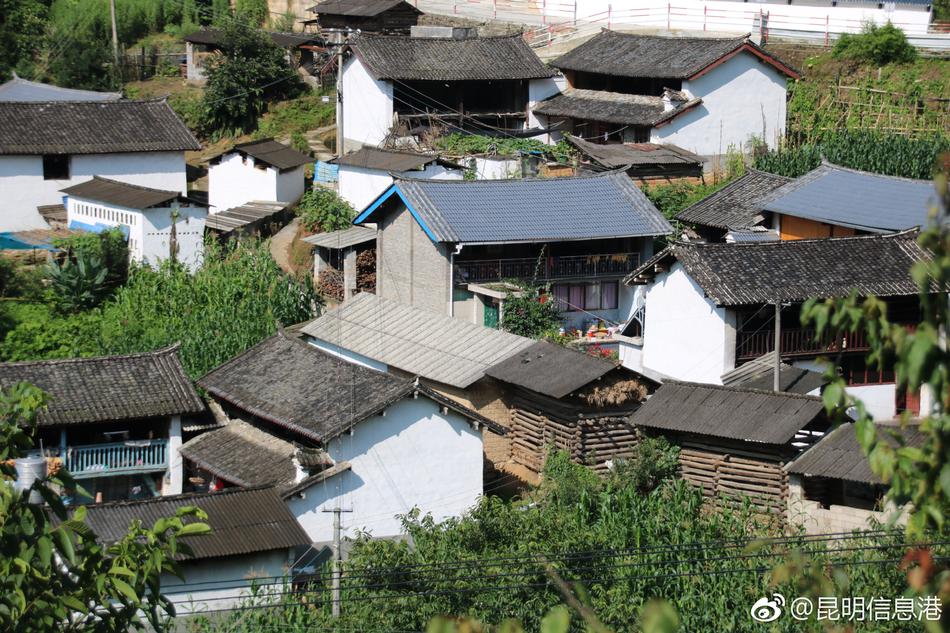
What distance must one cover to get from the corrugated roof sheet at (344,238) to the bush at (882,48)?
54.0 feet

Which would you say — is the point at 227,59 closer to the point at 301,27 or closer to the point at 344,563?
the point at 301,27

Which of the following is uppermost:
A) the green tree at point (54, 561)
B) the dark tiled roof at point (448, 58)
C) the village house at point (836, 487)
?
the dark tiled roof at point (448, 58)

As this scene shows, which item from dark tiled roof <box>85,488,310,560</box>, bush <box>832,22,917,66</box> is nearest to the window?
dark tiled roof <box>85,488,310,560</box>

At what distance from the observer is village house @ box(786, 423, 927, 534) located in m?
18.8

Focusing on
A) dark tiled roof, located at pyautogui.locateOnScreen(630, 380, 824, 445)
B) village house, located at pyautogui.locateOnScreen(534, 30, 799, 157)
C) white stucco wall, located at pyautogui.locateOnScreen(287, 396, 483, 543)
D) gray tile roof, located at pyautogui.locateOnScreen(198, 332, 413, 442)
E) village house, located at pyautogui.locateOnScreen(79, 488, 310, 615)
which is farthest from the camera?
village house, located at pyautogui.locateOnScreen(534, 30, 799, 157)

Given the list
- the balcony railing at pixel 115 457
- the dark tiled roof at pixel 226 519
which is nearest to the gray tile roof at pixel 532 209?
the balcony railing at pixel 115 457

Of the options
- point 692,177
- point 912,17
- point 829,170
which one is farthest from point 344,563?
point 912,17

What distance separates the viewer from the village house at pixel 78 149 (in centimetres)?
3406

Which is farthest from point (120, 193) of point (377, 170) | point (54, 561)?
point (54, 561)

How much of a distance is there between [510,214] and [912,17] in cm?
1928

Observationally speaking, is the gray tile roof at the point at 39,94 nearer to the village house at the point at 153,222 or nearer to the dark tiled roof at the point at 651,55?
the village house at the point at 153,222

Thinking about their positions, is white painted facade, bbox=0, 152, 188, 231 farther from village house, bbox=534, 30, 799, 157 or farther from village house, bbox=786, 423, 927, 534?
village house, bbox=786, 423, 927, 534

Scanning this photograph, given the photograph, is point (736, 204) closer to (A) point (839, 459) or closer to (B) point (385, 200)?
(B) point (385, 200)

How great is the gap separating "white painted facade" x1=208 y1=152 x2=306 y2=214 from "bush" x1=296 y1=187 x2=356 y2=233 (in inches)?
41.9
